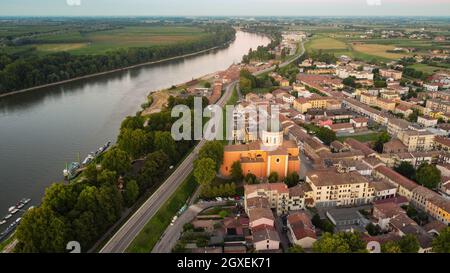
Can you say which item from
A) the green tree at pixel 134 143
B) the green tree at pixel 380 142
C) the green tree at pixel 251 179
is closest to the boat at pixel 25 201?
the green tree at pixel 134 143

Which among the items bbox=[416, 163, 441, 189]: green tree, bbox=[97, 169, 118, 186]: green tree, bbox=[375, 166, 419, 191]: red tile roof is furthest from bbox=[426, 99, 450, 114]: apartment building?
bbox=[97, 169, 118, 186]: green tree

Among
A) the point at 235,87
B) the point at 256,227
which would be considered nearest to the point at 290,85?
the point at 235,87

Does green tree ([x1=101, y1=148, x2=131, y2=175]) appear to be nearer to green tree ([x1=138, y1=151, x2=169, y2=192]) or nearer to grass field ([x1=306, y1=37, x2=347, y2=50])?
green tree ([x1=138, y1=151, x2=169, y2=192])

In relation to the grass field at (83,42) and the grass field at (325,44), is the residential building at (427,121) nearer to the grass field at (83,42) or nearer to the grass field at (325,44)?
the grass field at (325,44)

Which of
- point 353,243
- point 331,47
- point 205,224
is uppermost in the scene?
point 331,47

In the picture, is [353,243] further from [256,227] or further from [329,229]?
[256,227]
